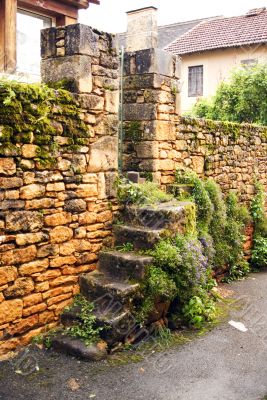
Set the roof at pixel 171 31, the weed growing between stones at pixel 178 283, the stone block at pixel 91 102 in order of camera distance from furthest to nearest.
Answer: the roof at pixel 171 31
the stone block at pixel 91 102
the weed growing between stones at pixel 178 283

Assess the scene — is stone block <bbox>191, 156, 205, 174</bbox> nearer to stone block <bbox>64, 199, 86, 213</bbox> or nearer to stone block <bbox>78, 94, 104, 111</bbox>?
stone block <bbox>78, 94, 104, 111</bbox>

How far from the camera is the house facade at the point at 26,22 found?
8172 mm

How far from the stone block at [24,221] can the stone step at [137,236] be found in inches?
44.8

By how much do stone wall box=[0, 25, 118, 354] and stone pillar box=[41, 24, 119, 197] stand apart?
0.01 meters

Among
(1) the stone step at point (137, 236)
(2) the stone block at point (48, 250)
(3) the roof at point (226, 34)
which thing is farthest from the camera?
(3) the roof at point (226, 34)

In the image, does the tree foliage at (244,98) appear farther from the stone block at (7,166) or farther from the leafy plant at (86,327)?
the stone block at (7,166)

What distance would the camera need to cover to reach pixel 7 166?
4305 millimetres

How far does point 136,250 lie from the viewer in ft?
17.5

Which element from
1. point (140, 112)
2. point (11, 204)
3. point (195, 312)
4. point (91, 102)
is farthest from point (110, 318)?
point (140, 112)

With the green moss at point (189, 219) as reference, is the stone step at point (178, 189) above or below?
above

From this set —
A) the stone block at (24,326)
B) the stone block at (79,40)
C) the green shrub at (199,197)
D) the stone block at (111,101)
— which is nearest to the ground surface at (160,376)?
the stone block at (24,326)

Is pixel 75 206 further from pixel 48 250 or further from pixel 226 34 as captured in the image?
pixel 226 34

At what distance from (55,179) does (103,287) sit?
48.6 inches

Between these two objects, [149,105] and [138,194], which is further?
[149,105]
